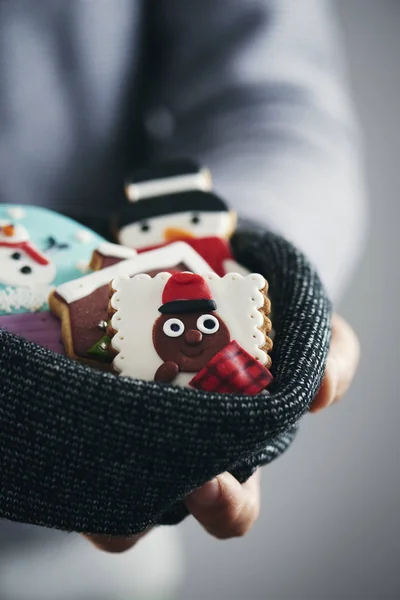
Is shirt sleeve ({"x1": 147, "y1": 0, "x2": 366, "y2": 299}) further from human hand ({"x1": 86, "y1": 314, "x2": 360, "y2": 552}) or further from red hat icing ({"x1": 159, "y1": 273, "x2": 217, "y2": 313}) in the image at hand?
red hat icing ({"x1": 159, "y1": 273, "x2": 217, "y2": 313})

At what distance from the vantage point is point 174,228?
1.41 ft

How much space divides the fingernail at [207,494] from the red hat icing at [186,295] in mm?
87

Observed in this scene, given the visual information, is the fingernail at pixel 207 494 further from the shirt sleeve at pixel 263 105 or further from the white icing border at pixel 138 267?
the shirt sleeve at pixel 263 105

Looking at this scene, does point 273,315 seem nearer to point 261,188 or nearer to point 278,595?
point 261,188

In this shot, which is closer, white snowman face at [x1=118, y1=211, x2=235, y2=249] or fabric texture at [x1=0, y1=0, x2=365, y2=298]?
white snowman face at [x1=118, y1=211, x2=235, y2=249]

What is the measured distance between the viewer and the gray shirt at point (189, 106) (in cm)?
65

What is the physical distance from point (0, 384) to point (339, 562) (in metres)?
0.75

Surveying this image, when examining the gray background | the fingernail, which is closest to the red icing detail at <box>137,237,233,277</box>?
the fingernail

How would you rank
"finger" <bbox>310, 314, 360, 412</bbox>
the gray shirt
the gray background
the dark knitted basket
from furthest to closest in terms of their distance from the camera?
the gray background
the gray shirt
"finger" <bbox>310, 314, 360, 412</bbox>
the dark knitted basket

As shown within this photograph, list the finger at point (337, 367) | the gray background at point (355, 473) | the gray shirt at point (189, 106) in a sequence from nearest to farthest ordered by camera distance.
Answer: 1. the finger at point (337, 367)
2. the gray shirt at point (189, 106)
3. the gray background at point (355, 473)

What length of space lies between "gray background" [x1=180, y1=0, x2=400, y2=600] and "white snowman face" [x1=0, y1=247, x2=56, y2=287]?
64 cm

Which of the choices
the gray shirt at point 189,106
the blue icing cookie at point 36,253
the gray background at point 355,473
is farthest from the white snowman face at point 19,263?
the gray background at point 355,473

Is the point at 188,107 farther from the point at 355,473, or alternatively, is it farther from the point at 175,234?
the point at 355,473

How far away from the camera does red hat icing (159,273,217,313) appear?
1.06ft
